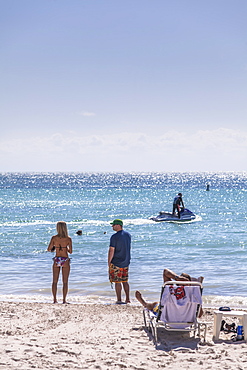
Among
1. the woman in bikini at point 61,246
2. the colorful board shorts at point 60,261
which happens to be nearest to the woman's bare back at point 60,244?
the woman in bikini at point 61,246

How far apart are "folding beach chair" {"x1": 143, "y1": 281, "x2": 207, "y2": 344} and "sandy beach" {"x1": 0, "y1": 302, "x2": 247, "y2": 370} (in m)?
0.21

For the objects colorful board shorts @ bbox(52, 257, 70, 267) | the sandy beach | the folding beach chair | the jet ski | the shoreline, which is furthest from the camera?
the jet ski

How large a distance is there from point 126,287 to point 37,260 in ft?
24.9

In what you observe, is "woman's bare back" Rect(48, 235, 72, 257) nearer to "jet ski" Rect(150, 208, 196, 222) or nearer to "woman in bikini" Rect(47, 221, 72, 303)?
"woman in bikini" Rect(47, 221, 72, 303)

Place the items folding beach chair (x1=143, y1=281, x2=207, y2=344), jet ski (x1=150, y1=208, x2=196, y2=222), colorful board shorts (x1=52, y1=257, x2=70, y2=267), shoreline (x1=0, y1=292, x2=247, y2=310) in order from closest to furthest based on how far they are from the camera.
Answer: folding beach chair (x1=143, y1=281, x2=207, y2=344)
colorful board shorts (x1=52, y1=257, x2=70, y2=267)
shoreline (x1=0, y1=292, x2=247, y2=310)
jet ski (x1=150, y1=208, x2=196, y2=222)

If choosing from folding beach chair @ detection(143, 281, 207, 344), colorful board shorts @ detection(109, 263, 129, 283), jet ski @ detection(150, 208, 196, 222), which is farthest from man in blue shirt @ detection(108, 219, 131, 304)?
jet ski @ detection(150, 208, 196, 222)

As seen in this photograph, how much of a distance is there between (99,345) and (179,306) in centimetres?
130

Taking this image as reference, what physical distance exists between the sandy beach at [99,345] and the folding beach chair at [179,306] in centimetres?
21

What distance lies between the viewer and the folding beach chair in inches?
257

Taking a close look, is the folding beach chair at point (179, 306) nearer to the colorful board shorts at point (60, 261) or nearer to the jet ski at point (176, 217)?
the colorful board shorts at point (60, 261)

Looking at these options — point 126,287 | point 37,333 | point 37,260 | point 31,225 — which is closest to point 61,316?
point 37,333

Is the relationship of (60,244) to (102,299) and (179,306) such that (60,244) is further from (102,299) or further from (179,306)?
(179,306)

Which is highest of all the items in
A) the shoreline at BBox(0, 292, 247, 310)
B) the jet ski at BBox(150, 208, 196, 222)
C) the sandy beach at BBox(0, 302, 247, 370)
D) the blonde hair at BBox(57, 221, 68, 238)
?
the blonde hair at BBox(57, 221, 68, 238)

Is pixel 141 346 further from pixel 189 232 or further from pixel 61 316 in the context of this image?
pixel 189 232
